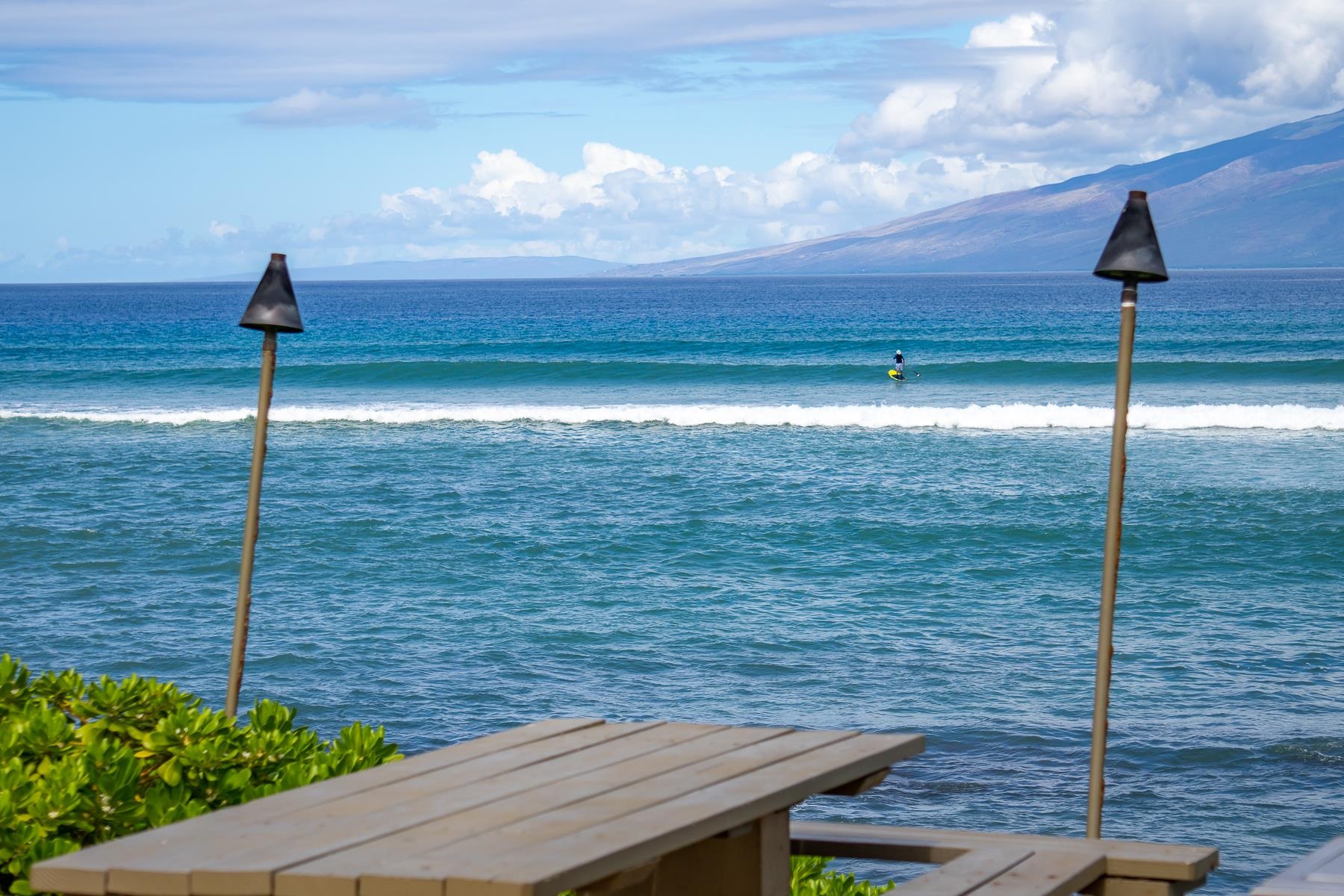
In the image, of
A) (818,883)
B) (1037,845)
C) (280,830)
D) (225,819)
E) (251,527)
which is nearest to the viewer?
(280,830)

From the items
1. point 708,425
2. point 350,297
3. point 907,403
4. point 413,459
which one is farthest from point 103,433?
point 350,297

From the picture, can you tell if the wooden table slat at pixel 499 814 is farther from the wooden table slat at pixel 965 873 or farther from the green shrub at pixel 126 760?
the green shrub at pixel 126 760

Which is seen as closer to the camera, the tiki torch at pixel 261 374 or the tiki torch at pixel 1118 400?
the tiki torch at pixel 1118 400

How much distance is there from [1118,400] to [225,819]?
3.35m

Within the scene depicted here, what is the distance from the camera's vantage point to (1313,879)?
344 centimetres

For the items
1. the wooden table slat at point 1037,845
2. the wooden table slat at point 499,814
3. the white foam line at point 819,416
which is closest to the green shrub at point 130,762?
the wooden table slat at point 1037,845

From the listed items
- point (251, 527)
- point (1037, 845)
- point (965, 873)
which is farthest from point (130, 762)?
point (1037, 845)

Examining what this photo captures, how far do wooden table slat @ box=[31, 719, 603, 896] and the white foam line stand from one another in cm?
2190

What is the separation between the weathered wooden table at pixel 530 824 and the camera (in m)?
2.31

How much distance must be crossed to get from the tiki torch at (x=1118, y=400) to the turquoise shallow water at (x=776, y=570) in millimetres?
1897

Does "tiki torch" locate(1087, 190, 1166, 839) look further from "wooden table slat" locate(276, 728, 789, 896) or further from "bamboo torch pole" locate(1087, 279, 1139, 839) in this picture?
"wooden table slat" locate(276, 728, 789, 896)

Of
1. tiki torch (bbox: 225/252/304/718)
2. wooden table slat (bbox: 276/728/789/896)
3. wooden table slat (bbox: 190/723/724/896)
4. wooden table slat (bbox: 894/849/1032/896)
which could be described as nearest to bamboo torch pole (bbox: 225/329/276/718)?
tiki torch (bbox: 225/252/304/718)

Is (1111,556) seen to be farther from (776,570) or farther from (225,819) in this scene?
(776,570)

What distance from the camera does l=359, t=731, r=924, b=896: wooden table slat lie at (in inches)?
89.0
